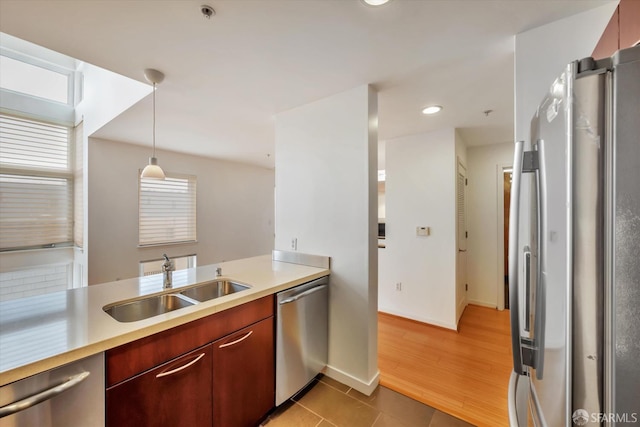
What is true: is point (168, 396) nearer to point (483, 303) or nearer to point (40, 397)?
point (40, 397)

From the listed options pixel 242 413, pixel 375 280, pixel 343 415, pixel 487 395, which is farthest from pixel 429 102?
pixel 242 413

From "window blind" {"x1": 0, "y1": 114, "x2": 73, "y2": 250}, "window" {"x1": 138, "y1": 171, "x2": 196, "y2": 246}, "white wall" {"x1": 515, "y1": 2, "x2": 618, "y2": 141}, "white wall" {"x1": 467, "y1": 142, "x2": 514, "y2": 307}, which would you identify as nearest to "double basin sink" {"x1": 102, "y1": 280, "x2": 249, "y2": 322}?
"white wall" {"x1": 515, "y1": 2, "x2": 618, "y2": 141}

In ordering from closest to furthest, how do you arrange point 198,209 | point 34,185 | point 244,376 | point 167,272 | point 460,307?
point 244,376
point 167,272
point 460,307
point 34,185
point 198,209

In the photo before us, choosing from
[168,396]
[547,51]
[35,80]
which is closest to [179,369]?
[168,396]

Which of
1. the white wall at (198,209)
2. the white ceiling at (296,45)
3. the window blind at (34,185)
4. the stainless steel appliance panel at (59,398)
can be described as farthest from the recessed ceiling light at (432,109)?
the window blind at (34,185)

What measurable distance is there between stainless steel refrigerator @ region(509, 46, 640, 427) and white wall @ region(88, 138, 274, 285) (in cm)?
463

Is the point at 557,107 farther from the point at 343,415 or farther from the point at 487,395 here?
the point at 487,395

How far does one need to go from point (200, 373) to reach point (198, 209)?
391 cm

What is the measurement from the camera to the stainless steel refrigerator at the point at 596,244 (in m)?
0.45

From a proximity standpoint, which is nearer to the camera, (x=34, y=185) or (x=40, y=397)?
(x=40, y=397)

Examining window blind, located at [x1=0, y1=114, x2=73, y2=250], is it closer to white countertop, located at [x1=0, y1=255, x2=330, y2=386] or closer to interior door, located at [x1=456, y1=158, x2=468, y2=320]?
white countertop, located at [x1=0, y1=255, x2=330, y2=386]

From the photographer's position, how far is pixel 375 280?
6.87 feet

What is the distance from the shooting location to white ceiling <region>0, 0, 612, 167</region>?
1.25m

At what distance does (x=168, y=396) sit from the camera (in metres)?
1.20
